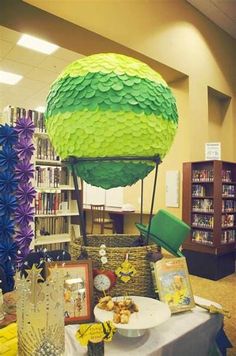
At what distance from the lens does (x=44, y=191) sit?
3.82 meters

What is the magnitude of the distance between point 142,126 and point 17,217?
2.30 m

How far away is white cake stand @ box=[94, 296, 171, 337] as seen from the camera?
66 cm

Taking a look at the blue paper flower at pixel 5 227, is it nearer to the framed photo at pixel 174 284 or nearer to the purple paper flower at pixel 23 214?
the purple paper flower at pixel 23 214

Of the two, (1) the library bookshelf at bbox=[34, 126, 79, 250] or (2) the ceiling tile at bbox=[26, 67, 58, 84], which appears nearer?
(1) the library bookshelf at bbox=[34, 126, 79, 250]

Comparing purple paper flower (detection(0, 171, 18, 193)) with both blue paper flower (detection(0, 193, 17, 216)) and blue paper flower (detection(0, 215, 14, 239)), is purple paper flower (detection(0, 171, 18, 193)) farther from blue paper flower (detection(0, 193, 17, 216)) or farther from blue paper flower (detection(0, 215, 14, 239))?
blue paper flower (detection(0, 215, 14, 239))

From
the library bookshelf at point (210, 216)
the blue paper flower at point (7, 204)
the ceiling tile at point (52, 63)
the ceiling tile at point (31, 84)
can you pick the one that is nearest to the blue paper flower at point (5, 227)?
the blue paper flower at point (7, 204)

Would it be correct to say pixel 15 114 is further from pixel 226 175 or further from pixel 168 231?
pixel 168 231

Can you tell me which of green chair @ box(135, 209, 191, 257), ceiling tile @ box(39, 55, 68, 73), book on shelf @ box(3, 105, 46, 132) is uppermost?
ceiling tile @ box(39, 55, 68, 73)

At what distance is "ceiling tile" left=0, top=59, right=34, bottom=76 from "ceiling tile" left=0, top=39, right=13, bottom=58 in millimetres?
263

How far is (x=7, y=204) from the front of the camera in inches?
102

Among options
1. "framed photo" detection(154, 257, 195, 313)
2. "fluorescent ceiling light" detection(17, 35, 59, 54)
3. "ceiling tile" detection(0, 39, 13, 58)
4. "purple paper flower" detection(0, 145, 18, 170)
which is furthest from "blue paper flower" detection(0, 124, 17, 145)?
"ceiling tile" detection(0, 39, 13, 58)

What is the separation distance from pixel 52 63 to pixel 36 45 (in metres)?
0.57

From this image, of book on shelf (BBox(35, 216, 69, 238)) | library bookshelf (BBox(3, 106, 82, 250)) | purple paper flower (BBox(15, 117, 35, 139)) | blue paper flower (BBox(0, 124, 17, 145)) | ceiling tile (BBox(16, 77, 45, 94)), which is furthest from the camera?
ceiling tile (BBox(16, 77, 45, 94))

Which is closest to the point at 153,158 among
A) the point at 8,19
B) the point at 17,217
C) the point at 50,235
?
the point at 17,217
